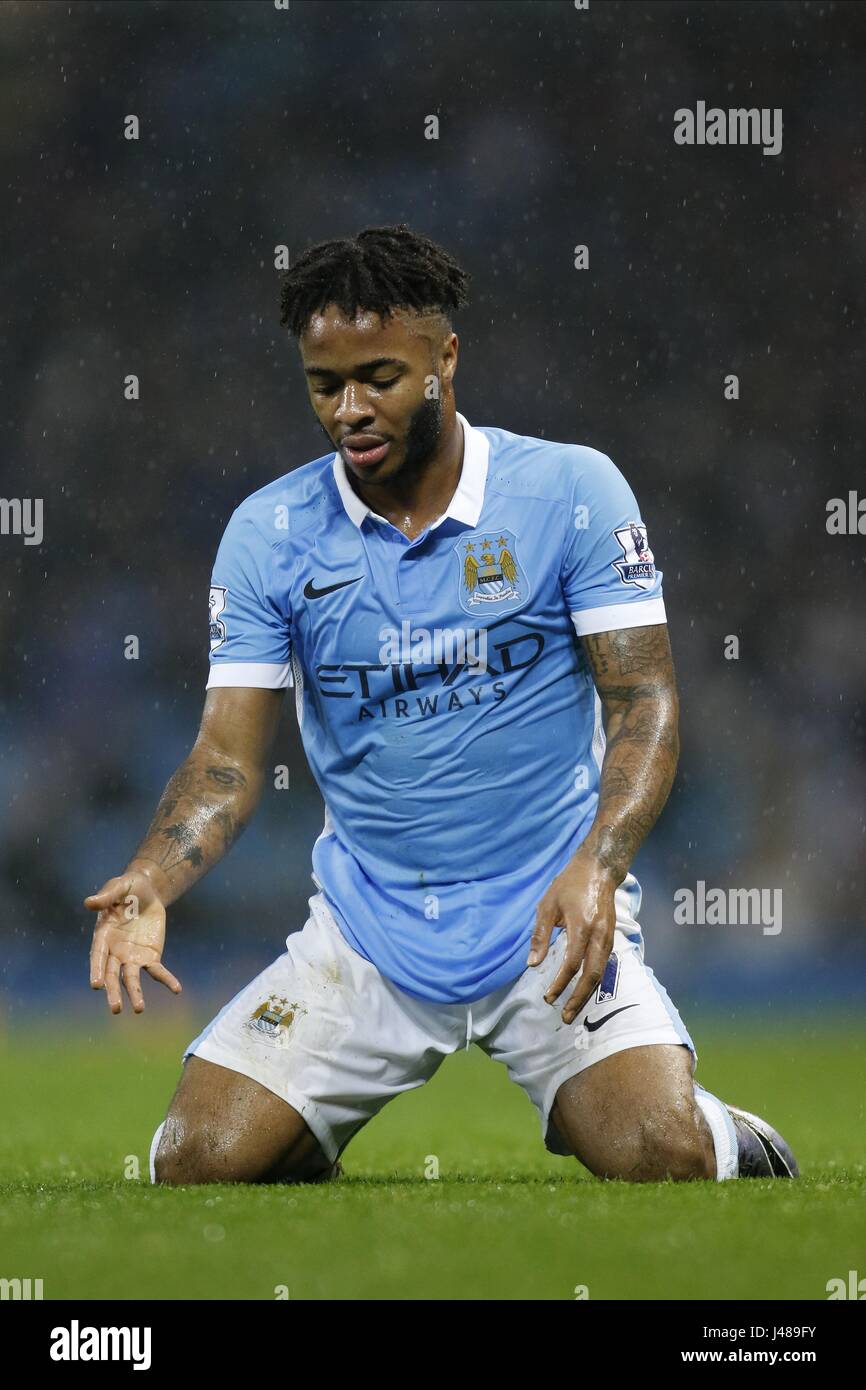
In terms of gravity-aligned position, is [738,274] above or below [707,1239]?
above

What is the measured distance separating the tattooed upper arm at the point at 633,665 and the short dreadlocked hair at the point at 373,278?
2.78 ft

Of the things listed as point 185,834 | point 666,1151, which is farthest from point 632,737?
point 185,834

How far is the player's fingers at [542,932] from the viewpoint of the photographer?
3.26m

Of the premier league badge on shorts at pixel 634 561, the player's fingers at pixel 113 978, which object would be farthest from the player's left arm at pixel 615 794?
the player's fingers at pixel 113 978

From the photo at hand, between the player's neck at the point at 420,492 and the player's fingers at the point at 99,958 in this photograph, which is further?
the player's neck at the point at 420,492

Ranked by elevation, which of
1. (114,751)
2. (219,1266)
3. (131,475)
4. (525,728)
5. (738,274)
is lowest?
(219,1266)

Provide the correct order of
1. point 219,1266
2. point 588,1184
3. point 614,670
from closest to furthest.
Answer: point 219,1266
point 588,1184
point 614,670

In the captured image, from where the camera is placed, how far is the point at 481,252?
411 inches

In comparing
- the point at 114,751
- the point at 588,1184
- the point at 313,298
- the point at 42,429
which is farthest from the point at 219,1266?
the point at 42,429

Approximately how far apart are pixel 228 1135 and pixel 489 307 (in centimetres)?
721

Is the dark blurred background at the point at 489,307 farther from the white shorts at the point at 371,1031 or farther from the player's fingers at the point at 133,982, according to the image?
the player's fingers at the point at 133,982

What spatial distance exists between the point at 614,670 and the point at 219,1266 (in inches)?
64.9

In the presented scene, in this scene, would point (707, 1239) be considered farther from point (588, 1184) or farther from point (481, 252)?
point (481, 252)

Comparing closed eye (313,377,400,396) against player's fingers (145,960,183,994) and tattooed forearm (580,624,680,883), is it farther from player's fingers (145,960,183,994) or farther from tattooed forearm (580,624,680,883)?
player's fingers (145,960,183,994)
